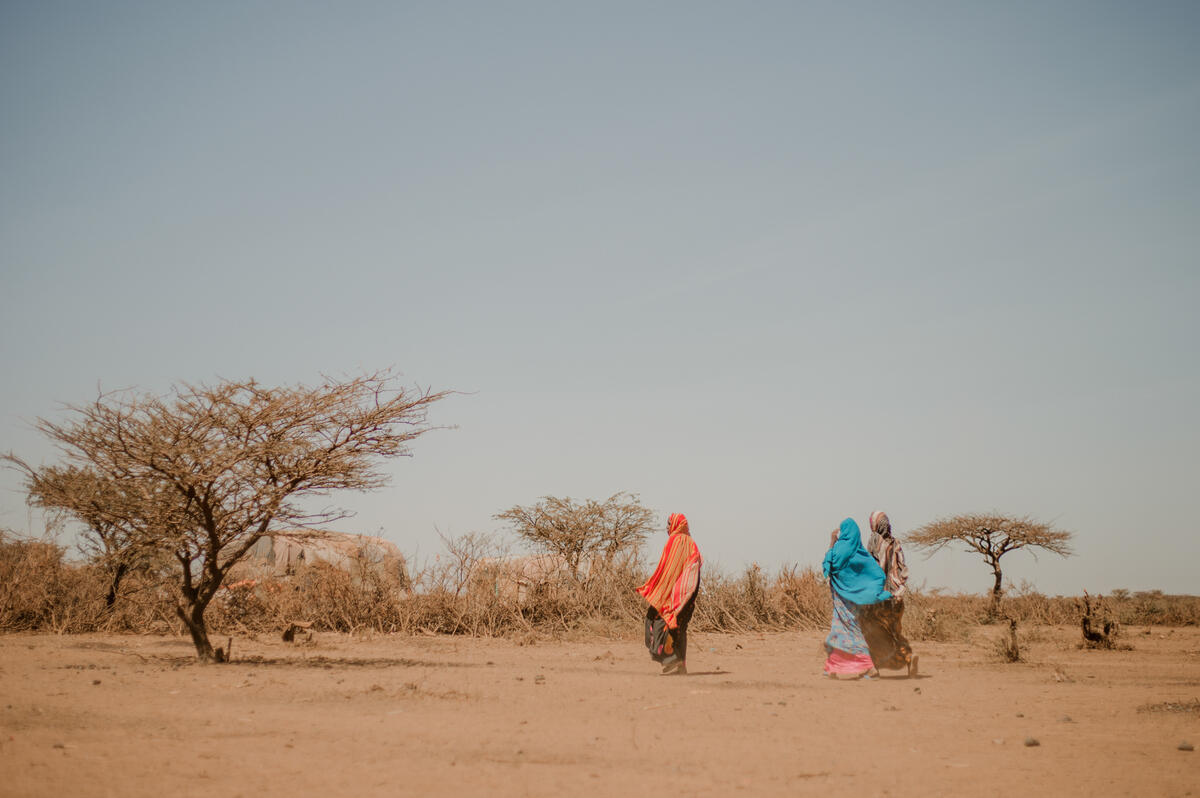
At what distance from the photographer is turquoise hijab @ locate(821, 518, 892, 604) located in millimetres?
10992

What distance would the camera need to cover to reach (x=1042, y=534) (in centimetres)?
3005

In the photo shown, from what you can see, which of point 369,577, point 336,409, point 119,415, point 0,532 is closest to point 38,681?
point 119,415

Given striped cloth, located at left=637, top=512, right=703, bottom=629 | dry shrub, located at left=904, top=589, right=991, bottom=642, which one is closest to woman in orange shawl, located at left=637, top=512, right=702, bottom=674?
striped cloth, located at left=637, top=512, right=703, bottom=629

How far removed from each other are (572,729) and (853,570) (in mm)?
5638

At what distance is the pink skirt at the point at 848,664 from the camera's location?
10.8 m

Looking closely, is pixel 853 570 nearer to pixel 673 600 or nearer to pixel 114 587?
pixel 673 600

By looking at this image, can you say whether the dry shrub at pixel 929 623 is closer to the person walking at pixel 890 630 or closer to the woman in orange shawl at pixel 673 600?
the person walking at pixel 890 630

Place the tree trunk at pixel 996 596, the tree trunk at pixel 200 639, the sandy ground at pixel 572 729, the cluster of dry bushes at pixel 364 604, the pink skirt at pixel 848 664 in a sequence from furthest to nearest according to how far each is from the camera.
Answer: the tree trunk at pixel 996 596 → the cluster of dry bushes at pixel 364 604 → the tree trunk at pixel 200 639 → the pink skirt at pixel 848 664 → the sandy ground at pixel 572 729

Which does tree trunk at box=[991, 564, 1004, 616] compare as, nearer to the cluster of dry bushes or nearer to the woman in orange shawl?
the cluster of dry bushes

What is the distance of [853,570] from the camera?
1121 centimetres

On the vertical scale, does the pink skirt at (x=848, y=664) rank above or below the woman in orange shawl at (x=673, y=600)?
below

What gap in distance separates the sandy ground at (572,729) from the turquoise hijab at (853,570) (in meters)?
1.14

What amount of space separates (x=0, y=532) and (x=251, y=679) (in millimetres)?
12157

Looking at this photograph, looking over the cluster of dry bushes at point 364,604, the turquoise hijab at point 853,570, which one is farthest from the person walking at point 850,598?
the cluster of dry bushes at point 364,604
